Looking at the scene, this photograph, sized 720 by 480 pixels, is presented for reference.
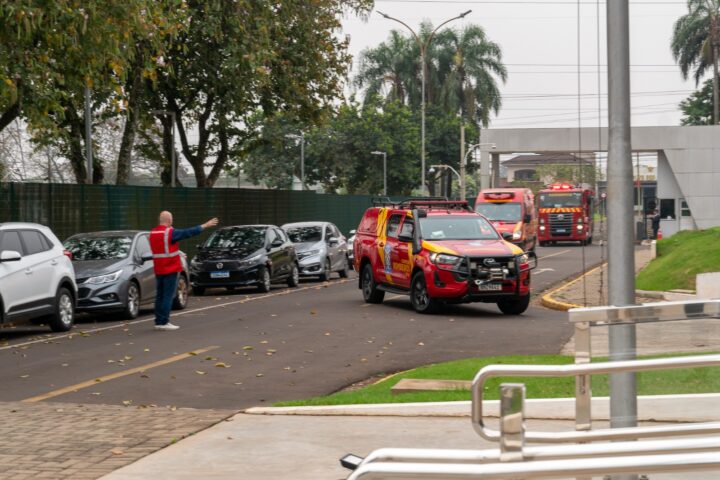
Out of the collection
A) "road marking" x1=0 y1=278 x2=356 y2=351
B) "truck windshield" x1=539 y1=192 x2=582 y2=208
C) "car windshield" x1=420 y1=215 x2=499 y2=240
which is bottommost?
"road marking" x1=0 y1=278 x2=356 y2=351

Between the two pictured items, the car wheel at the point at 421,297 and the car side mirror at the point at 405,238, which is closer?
the car wheel at the point at 421,297

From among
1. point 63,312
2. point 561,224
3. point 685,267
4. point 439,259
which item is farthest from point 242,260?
point 561,224

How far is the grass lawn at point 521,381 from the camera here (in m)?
5.14

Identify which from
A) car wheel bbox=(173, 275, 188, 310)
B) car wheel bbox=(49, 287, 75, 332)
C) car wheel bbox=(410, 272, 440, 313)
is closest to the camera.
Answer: car wheel bbox=(49, 287, 75, 332)

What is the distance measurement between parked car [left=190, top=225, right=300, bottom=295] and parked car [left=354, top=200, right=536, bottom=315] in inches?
165

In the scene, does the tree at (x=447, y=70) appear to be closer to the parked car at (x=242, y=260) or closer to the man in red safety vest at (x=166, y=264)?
the parked car at (x=242, y=260)

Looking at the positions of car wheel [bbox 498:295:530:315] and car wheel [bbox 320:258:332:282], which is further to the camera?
car wheel [bbox 320:258:332:282]


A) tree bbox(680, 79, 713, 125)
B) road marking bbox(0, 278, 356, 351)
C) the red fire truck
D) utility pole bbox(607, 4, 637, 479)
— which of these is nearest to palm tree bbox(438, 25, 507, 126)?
tree bbox(680, 79, 713, 125)

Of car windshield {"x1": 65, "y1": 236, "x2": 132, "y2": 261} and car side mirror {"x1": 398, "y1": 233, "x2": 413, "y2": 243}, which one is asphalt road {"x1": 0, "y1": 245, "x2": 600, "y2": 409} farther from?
car side mirror {"x1": 398, "y1": 233, "x2": 413, "y2": 243}

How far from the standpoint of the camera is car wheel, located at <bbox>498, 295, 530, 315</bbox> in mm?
22281

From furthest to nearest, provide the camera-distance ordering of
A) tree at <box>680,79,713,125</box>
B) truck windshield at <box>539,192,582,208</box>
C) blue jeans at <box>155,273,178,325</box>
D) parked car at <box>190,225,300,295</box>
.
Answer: tree at <box>680,79,713,125</box>, truck windshield at <box>539,192,582,208</box>, parked car at <box>190,225,300,295</box>, blue jeans at <box>155,273,178,325</box>

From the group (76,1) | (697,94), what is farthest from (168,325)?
(697,94)

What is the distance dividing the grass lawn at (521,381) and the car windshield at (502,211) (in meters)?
33.4

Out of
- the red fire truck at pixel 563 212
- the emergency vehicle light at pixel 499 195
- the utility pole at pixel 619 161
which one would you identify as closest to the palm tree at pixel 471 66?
the red fire truck at pixel 563 212
